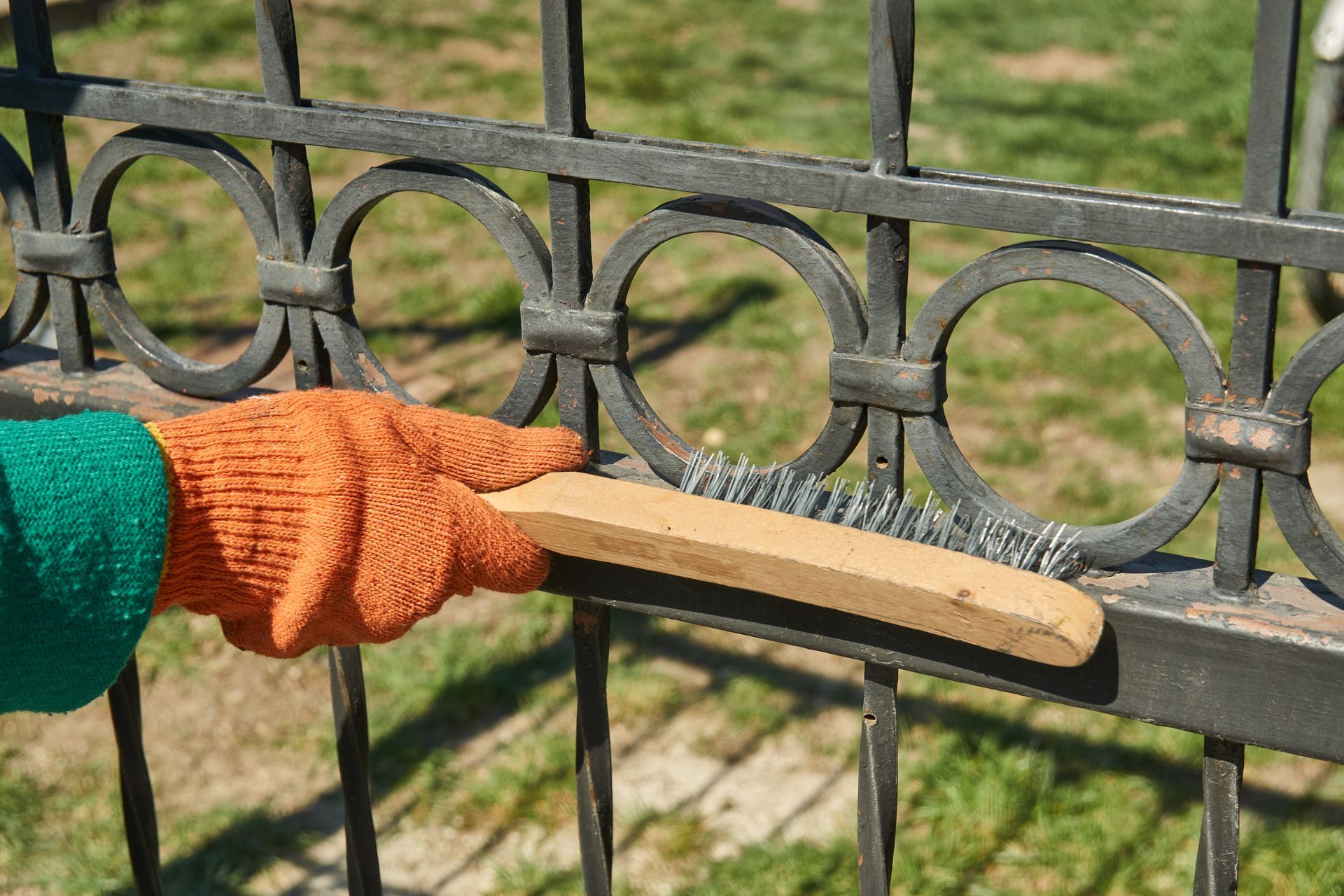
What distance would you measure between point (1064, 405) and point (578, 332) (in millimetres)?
2977

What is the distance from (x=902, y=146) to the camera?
1.24 meters

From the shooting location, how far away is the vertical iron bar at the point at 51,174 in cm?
156

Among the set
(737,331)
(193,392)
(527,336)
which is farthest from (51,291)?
(737,331)

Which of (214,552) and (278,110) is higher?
(278,110)

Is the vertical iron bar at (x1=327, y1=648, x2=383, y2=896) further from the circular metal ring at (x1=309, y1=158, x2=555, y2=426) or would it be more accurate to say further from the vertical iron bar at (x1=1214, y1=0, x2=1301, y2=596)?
the vertical iron bar at (x1=1214, y1=0, x2=1301, y2=596)

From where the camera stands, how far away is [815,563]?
1.26 m

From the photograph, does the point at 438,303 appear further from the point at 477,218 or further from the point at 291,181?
the point at 477,218

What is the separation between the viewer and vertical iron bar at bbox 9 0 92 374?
1.56 metres

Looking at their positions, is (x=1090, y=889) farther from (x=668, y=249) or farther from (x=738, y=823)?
(x=668, y=249)

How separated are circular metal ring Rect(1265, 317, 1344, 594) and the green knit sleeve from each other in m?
1.04

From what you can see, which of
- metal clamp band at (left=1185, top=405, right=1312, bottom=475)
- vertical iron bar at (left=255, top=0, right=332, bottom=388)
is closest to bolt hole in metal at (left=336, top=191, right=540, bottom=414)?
vertical iron bar at (left=255, top=0, right=332, bottom=388)

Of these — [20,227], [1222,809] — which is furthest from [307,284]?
[1222,809]

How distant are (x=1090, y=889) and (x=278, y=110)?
6.50ft

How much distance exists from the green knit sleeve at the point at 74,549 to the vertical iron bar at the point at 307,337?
29cm
